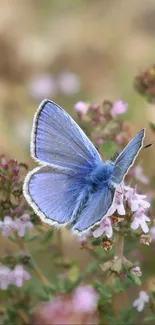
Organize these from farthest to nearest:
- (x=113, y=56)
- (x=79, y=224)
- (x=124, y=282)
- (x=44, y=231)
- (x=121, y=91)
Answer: (x=113, y=56) < (x=121, y=91) < (x=44, y=231) < (x=124, y=282) < (x=79, y=224)

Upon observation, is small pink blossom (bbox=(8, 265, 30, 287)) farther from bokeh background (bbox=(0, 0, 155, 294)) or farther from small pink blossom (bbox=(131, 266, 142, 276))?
bokeh background (bbox=(0, 0, 155, 294))

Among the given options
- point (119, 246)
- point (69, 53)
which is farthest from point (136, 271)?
point (69, 53)

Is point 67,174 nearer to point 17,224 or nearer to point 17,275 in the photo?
point 17,224

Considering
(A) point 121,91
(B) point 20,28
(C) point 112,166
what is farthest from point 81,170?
(B) point 20,28

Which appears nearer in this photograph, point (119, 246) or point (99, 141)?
point (119, 246)

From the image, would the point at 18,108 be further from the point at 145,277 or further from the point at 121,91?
the point at 145,277

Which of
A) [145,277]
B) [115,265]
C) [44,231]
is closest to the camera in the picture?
[115,265]

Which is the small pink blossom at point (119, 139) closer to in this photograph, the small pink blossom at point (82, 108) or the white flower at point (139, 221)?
the small pink blossom at point (82, 108)
